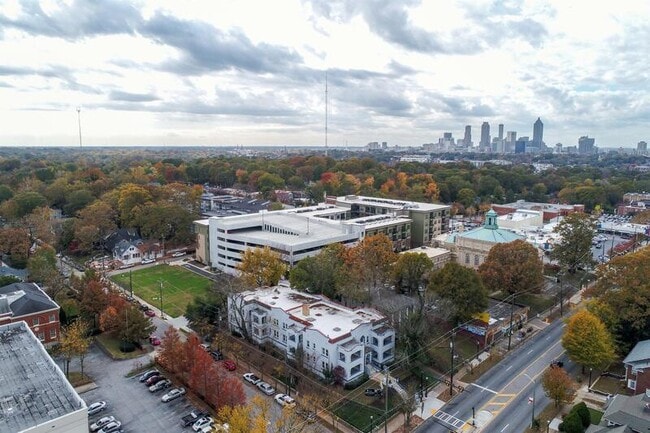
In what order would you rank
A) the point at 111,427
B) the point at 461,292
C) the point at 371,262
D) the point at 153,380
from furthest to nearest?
the point at 371,262 → the point at 461,292 → the point at 153,380 → the point at 111,427

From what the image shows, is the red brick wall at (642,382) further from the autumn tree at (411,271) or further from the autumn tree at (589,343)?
the autumn tree at (411,271)

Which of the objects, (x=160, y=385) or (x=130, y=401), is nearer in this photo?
(x=130, y=401)

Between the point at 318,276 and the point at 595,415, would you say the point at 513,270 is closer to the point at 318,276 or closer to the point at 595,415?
the point at 595,415

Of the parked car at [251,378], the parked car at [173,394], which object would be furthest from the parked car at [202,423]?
the parked car at [251,378]

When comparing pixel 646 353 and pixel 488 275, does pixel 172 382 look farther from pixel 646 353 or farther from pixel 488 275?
pixel 646 353

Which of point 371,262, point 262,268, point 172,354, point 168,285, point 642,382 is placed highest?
point 371,262

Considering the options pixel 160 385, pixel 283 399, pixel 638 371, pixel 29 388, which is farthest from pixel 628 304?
pixel 29 388

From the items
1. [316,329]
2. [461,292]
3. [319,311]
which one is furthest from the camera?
[461,292]
